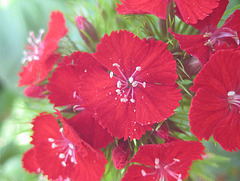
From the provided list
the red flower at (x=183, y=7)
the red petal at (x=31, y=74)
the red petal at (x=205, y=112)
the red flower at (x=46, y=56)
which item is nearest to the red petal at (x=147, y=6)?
the red flower at (x=183, y=7)

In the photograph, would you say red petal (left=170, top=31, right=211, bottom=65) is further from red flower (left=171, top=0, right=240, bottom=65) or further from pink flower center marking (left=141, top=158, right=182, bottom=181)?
pink flower center marking (left=141, top=158, right=182, bottom=181)

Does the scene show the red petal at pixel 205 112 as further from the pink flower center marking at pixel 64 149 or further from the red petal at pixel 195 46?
the pink flower center marking at pixel 64 149

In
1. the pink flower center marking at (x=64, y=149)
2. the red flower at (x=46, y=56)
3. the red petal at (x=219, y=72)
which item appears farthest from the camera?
the red flower at (x=46, y=56)

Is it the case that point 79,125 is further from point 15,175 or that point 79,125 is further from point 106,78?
point 15,175

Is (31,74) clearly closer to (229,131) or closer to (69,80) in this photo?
(69,80)

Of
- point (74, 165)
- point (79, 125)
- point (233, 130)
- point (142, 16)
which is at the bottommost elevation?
point (233, 130)

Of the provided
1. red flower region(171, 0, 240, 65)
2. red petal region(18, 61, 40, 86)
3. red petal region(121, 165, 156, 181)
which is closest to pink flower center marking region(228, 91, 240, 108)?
red flower region(171, 0, 240, 65)

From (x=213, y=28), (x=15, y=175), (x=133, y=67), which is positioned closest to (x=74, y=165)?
(x=133, y=67)
